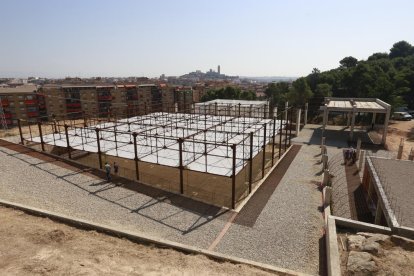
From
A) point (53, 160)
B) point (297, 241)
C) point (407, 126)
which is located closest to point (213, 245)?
point (297, 241)

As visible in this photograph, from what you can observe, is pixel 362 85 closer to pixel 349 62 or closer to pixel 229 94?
pixel 229 94

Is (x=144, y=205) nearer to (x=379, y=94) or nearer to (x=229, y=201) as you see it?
(x=229, y=201)

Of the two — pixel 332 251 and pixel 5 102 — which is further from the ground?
pixel 5 102

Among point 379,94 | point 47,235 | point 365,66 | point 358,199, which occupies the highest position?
point 365,66

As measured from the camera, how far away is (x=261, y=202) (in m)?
20.7

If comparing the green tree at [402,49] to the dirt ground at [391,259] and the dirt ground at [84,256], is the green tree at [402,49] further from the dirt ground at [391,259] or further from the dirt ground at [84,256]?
the dirt ground at [84,256]

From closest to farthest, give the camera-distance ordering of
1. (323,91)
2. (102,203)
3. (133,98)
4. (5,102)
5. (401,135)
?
(102,203) → (401,135) → (323,91) → (5,102) → (133,98)

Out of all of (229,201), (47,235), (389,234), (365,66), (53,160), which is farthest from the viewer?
(365,66)

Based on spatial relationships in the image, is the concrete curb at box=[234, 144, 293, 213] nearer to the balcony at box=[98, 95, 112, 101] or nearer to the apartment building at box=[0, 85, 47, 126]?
the apartment building at box=[0, 85, 47, 126]

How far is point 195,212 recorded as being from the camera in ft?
62.6

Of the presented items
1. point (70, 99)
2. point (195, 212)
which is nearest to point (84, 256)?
point (195, 212)

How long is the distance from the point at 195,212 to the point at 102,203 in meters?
7.29

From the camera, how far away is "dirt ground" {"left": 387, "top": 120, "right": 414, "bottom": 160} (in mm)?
36397

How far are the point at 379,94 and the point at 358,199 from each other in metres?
37.2
